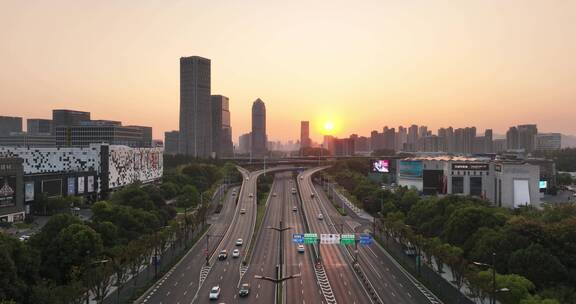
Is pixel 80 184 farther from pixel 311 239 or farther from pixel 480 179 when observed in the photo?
pixel 480 179

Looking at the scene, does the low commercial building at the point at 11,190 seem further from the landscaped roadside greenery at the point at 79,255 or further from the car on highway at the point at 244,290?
the car on highway at the point at 244,290

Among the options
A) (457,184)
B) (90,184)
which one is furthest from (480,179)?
(90,184)

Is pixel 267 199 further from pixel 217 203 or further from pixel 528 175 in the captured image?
pixel 528 175

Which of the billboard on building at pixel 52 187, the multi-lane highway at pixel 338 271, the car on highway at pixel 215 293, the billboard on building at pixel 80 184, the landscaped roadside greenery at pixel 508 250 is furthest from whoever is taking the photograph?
the billboard on building at pixel 80 184

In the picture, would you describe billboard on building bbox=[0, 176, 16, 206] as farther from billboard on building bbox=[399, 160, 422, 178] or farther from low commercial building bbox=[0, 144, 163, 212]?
billboard on building bbox=[399, 160, 422, 178]

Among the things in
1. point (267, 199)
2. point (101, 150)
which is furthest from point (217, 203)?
point (101, 150)

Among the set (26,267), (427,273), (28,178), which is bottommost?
(427,273)

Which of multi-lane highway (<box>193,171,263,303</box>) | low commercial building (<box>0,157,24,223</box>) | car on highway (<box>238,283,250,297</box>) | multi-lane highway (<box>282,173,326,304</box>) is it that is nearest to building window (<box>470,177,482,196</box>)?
multi-lane highway (<box>282,173,326,304</box>)

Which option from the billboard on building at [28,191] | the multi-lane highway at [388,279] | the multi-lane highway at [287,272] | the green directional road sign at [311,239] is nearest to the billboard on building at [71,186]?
the billboard on building at [28,191]
